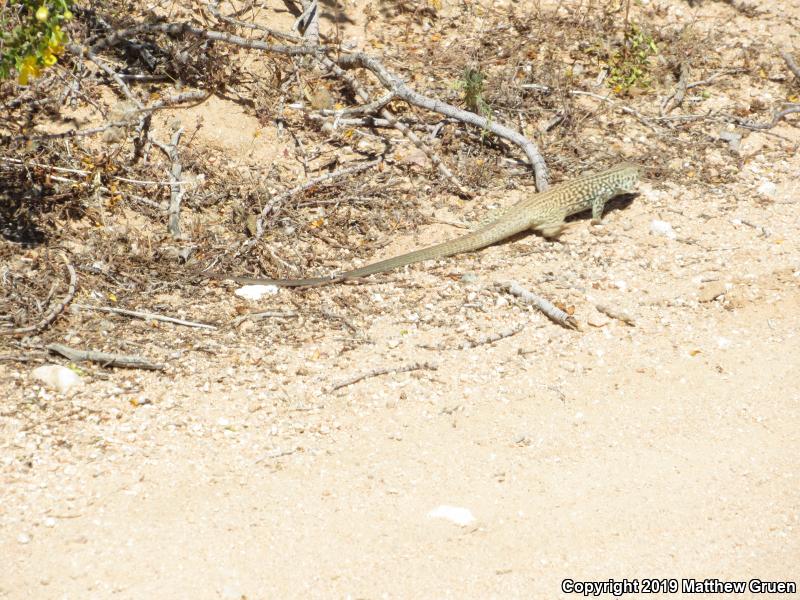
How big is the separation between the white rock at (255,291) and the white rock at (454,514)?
2.37 m

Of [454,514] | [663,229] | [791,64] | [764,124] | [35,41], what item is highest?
[35,41]

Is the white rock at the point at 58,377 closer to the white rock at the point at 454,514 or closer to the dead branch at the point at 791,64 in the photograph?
the white rock at the point at 454,514

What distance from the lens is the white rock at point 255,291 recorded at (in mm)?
6133

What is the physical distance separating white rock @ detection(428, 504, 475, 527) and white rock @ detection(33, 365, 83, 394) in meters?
2.35

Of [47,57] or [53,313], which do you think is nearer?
[47,57]

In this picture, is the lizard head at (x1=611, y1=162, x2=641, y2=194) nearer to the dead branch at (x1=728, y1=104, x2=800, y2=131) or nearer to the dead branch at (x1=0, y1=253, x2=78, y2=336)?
the dead branch at (x1=728, y1=104, x2=800, y2=131)

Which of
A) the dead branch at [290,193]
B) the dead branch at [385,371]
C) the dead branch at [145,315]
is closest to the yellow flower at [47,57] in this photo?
the dead branch at [145,315]

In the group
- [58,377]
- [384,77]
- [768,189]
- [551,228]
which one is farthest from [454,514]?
[768,189]

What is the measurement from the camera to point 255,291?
6.17 m

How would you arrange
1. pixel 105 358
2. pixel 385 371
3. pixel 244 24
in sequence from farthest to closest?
1. pixel 244 24
2. pixel 385 371
3. pixel 105 358

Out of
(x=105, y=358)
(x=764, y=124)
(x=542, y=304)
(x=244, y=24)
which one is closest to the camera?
(x=105, y=358)

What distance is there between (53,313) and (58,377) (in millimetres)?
629

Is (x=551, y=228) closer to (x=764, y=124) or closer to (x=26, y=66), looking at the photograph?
(x=764, y=124)

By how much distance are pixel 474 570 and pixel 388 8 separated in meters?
6.92
